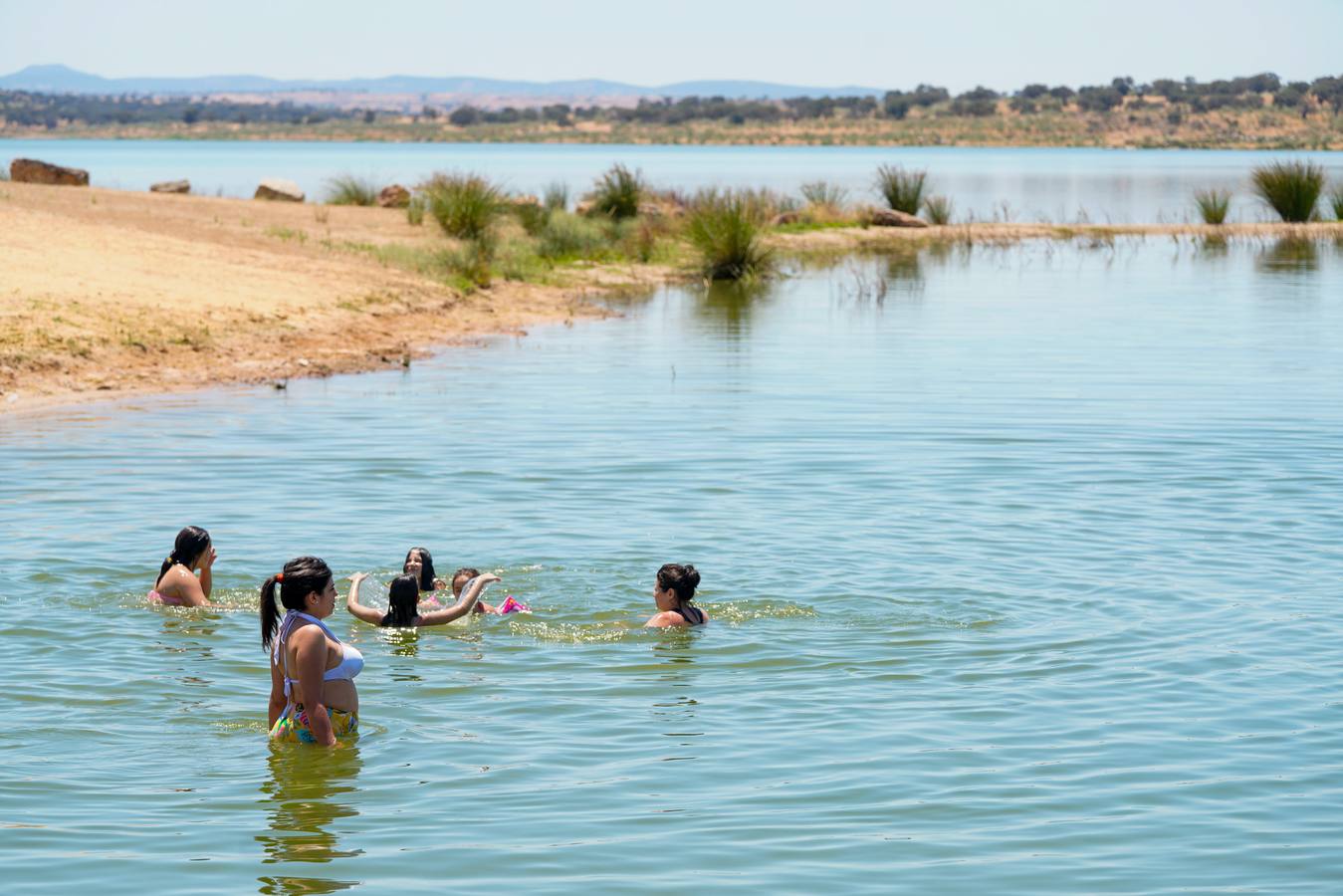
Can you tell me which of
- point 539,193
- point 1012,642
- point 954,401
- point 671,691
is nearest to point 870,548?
point 1012,642

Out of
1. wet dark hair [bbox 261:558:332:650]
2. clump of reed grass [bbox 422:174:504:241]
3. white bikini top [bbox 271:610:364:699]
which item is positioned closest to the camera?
wet dark hair [bbox 261:558:332:650]

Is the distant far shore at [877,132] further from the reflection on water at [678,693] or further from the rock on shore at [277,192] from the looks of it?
the reflection on water at [678,693]

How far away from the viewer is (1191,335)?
2567 centimetres

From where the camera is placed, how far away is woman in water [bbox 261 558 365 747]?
319 inches

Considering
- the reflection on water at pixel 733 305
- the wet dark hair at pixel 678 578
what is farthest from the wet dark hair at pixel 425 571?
the reflection on water at pixel 733 305

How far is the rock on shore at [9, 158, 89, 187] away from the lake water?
5478 millimetres

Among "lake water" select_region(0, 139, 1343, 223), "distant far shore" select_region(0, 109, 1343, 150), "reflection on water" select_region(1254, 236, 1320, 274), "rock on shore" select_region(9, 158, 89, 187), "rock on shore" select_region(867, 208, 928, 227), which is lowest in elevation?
"reflection on water" select_region(1254, 236, 1320, 274)

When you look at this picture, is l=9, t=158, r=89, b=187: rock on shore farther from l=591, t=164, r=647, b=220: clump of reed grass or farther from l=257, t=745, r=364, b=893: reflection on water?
l=257, t=745, r=364, b=893: reflection on water

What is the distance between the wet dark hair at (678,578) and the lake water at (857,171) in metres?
31.7

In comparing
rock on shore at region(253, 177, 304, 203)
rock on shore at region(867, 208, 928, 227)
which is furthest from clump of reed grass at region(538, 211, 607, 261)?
rock on shore at region(867, 208, 928, 227)

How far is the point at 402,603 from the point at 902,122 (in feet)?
499

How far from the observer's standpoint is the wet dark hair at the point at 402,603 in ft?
34.7

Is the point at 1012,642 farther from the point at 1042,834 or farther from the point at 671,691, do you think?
the point at 1042,834

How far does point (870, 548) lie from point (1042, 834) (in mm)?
5198
